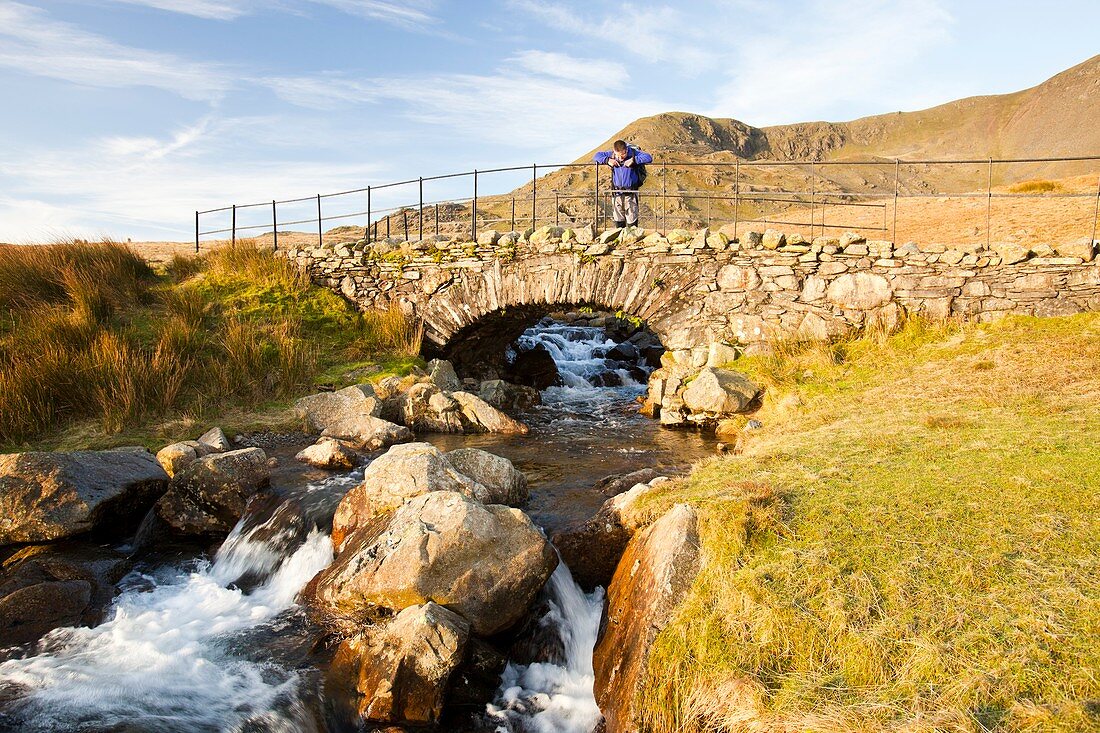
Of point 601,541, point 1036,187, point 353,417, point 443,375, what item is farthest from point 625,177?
point 1036,187

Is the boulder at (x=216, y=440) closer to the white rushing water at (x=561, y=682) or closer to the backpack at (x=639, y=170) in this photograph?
the white rushing water at (x=561, y=682)

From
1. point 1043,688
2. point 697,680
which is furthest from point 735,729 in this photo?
point 1043,688

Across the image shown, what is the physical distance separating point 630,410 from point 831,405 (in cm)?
396

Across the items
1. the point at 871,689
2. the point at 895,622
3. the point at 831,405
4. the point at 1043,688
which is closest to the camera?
the point at 1043,688

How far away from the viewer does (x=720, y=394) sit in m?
9.88

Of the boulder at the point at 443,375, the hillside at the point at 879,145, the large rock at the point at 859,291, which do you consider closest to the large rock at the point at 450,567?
the boulder at the point at 443,375

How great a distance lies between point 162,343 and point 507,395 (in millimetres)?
5846

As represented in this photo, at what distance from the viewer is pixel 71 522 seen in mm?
6238

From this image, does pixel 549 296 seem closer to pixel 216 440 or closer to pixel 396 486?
pixel 216 440

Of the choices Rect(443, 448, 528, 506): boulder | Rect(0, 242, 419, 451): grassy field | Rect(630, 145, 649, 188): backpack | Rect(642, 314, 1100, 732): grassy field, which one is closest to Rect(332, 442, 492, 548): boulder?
Rect(443, 448, 528, 506): boulder

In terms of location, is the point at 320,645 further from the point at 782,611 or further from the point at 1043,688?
the point at 1043,688

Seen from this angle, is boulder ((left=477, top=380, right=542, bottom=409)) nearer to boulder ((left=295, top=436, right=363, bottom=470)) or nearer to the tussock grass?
boulder ((left=295, top=436, right=363, bottom=470))

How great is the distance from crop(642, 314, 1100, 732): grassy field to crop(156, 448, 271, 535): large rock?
4.64m

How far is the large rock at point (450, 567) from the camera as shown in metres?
4.58
